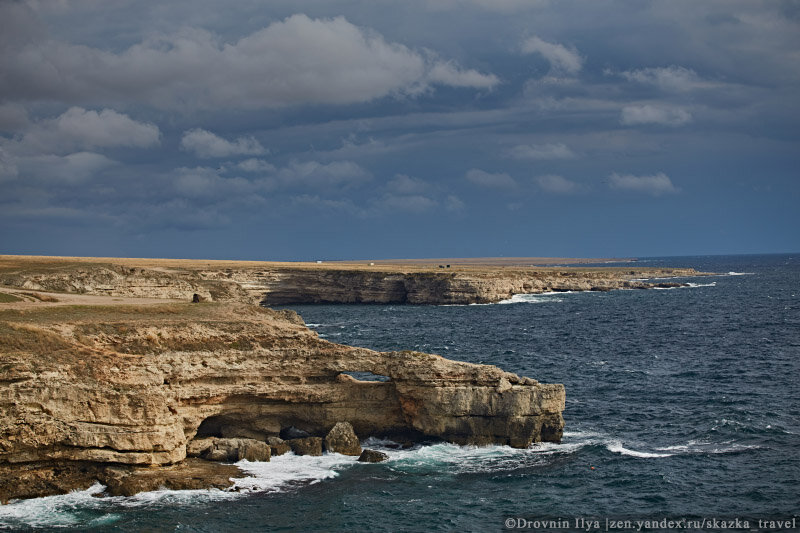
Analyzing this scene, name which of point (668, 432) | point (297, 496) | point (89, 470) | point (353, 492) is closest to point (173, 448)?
point (89, 470)

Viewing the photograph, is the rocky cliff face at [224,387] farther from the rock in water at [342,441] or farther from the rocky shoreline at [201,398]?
the rock in water at [342,441]

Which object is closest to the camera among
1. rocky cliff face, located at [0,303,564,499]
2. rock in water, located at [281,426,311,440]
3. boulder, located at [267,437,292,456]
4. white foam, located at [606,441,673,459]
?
rocky cliff face, located at [0,303,564,499]

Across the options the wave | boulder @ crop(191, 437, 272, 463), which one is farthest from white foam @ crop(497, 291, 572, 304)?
boulder @ crop(191, 437, 272, 463)

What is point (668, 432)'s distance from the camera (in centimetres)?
3875

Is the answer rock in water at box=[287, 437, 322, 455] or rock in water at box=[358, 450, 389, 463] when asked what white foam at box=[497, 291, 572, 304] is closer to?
rock in water at box=[358, 450, 389, 463]

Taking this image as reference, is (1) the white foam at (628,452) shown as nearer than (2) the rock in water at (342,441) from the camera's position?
No

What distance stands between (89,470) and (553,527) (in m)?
17.9

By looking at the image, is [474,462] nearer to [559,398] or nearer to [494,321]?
[559,398]

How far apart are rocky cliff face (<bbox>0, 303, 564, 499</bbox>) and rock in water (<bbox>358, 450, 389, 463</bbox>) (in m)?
2.49

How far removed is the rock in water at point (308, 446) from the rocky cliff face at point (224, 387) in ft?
5.00

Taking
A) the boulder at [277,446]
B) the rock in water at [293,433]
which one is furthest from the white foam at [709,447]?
the boulder at [277,446]

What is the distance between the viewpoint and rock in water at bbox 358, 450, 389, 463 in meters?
33.2

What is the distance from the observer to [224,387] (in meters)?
33.2

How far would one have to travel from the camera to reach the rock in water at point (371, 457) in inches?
1305
